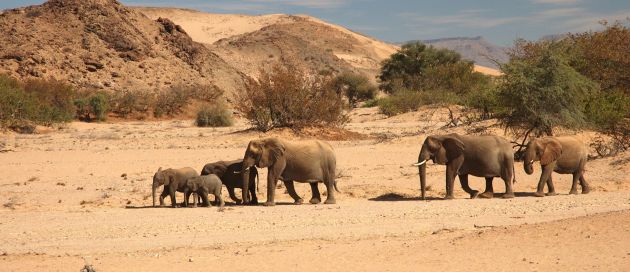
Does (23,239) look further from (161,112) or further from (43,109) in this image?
(161,112)

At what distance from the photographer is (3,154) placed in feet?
87.5

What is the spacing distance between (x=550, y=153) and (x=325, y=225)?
5.91 meters

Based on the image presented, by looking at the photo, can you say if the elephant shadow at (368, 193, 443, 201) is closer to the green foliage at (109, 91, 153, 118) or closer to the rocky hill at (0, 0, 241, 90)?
the green foliage at (109, 91, 153, 118)

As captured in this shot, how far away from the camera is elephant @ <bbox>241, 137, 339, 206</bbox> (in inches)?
629

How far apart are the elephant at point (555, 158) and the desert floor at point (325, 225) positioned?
50 centimetres

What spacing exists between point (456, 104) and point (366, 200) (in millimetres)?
23931

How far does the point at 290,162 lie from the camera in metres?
16.1

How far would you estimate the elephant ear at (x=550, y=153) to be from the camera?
1683 centimetres

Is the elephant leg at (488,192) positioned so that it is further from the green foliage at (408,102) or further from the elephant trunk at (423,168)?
the green foliage at (408,102)

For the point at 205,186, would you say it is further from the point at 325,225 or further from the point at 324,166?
the point at 325,225

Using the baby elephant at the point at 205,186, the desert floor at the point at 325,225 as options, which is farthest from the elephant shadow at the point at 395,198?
the baby elephant at the point at 205,186

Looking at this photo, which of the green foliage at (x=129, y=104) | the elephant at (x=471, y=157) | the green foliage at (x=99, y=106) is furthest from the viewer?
the green foliage at (x=129, y=104)

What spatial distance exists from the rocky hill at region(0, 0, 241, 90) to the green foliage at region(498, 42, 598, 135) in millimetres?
36216

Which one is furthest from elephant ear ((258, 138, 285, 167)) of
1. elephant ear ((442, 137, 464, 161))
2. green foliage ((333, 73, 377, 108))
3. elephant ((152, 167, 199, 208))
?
green foliage ((333, 73, 377, 108))
